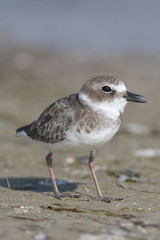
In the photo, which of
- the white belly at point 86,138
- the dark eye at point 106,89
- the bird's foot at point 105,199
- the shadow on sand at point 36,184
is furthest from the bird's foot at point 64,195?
the dark eye at point 106,89

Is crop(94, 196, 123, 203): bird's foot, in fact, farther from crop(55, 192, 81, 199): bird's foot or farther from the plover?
crop(55, 192, 81, 199): bird's foot

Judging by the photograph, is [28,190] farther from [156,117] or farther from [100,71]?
[100,71]

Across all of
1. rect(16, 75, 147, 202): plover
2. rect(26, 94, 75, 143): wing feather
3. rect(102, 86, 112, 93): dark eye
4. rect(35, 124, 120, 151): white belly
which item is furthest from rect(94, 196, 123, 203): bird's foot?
rect(102, 86, 112, 93): dark eye

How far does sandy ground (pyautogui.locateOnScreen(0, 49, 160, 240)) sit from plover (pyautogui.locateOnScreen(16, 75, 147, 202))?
56cm

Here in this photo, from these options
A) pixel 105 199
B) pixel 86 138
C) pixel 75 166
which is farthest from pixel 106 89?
pixel 75 166

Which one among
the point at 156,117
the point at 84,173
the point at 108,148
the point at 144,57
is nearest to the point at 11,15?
the point at 144,57

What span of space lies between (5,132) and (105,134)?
171 inches

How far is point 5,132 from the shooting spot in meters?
9.25

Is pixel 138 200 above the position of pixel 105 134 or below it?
below

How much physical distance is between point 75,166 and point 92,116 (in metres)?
2.29

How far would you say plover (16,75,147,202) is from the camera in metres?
5.28

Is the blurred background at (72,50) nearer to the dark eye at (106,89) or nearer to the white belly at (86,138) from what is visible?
the white belly at (86,138)

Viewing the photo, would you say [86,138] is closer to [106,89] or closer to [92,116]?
[92,116]

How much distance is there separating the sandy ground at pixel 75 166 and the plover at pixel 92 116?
56cm
